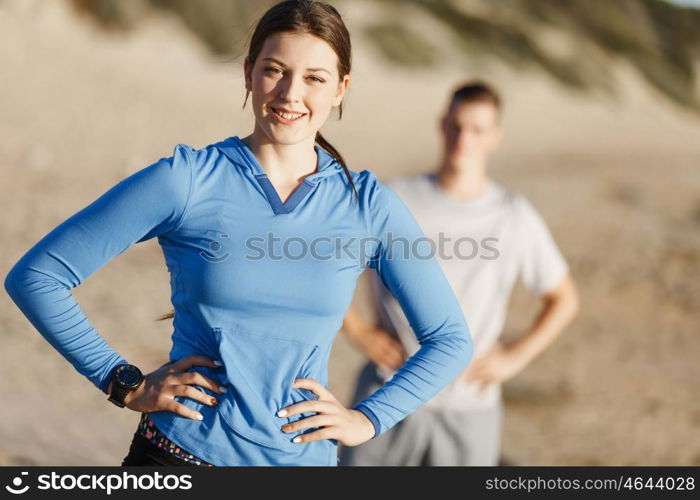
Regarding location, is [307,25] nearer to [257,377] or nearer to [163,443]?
[257,377]

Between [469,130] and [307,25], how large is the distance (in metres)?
1.76

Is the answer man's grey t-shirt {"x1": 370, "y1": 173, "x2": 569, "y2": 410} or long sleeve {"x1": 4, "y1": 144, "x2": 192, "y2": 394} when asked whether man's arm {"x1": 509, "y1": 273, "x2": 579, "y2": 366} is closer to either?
man's grey t-shirt {"x1": 370, "y1": 173, "x2": 569, "y2": 410}

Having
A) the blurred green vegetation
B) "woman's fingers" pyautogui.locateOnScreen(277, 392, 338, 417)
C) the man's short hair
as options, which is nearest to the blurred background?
the blurred green vegetation

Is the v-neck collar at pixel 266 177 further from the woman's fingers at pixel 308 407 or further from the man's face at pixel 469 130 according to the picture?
the man's face at pixel 469 130

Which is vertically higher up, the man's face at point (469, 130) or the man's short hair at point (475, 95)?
the man's short hair at point (475, 95)

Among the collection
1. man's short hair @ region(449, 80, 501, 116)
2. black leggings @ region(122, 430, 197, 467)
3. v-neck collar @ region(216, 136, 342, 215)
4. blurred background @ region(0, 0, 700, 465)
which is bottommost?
black leggings @ region(122, 430, 197, 467)

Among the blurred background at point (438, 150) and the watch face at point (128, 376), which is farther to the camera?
the blurred background at point (438, 150)

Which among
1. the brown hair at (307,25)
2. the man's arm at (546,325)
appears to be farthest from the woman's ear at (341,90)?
the man's arm at (546,325)

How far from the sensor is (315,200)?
200cm

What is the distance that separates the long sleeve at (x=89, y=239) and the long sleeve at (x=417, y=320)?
1.48 ft

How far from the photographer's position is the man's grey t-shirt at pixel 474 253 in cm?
354

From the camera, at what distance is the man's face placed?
12.1 ft

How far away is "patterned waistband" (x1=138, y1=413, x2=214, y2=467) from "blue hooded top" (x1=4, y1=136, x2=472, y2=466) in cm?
1
